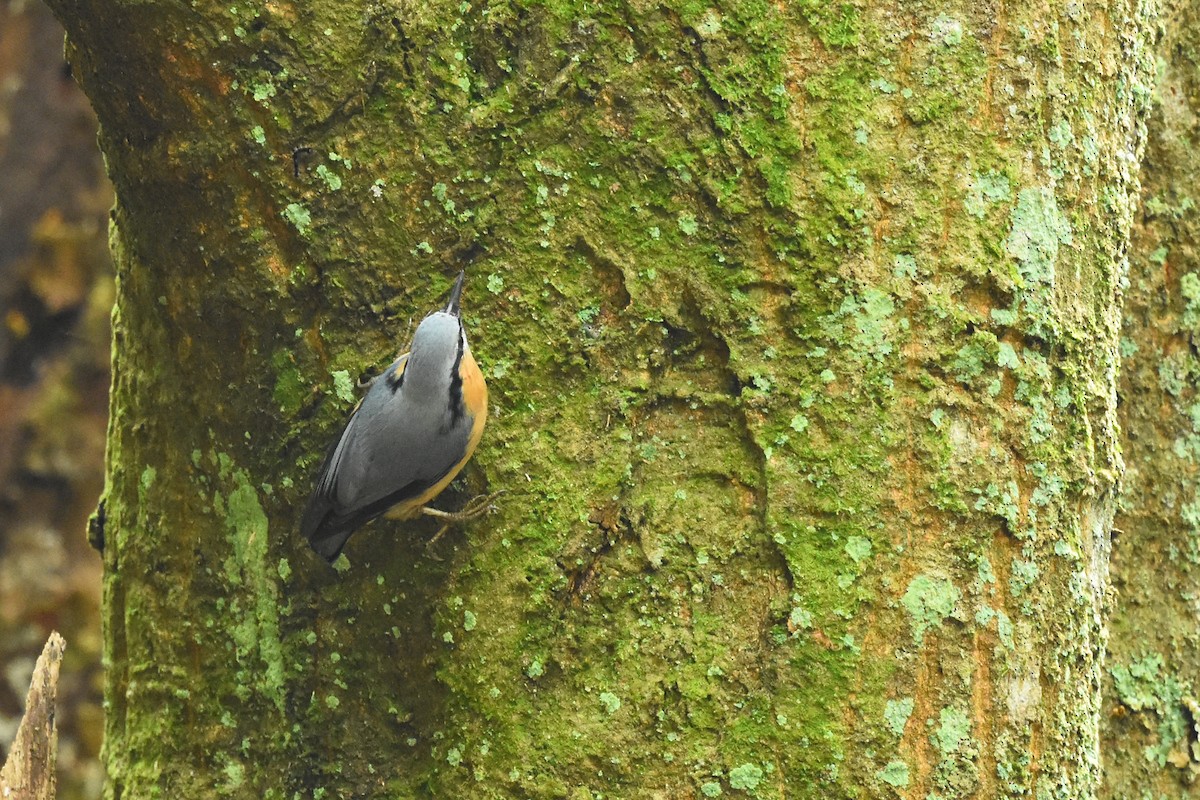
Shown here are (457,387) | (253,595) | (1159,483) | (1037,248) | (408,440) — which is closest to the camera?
(1037,248)

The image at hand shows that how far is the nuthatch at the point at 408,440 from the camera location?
2314 millimetres

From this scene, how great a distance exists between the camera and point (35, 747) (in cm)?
245

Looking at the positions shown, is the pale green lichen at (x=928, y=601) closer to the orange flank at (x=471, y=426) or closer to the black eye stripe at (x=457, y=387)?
the orange flank at (x=471, y=426)

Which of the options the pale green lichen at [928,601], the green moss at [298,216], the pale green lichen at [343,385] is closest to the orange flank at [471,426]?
the pale green lichen at [343,385]

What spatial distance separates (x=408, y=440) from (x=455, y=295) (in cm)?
A: 59

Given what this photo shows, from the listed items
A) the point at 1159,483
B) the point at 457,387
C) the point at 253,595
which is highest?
the point at 457,387

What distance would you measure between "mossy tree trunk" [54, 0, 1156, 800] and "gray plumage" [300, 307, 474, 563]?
0.19 feet

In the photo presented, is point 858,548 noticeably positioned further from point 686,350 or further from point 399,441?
point 399,441

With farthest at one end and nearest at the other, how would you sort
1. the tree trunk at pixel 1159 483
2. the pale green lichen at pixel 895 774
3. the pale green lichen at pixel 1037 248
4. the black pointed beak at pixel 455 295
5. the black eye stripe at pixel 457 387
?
the tree trunk at pixel 1159 483 → the black eye stripe at pixel 457 387 → the black pointed beak at pixel 455 295 → the pale green lichen at pixel 1037 248 → the pale green lichen at pixel 895 774

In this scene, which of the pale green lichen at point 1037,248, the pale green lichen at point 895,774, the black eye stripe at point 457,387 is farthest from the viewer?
the black eye stripe at point 457,387

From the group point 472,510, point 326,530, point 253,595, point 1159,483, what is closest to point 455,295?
point 472,510

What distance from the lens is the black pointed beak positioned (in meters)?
2.23

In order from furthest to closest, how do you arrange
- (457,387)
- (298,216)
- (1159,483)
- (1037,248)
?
(1159,483)
(457,387)
(298,216)
(1037,248)

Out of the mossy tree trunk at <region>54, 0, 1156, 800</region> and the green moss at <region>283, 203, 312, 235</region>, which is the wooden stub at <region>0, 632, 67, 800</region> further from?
the green moss at <region>283, 203, 312, 235</region>
